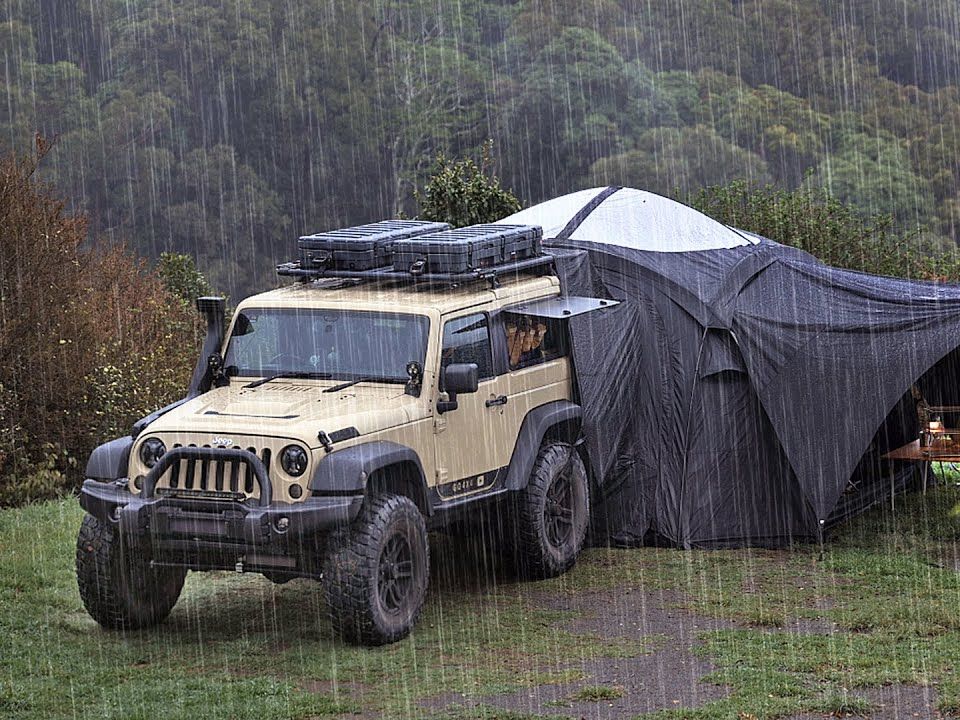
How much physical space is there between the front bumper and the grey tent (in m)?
3.27

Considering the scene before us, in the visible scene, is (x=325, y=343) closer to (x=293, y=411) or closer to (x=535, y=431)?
(x=293, y=411)

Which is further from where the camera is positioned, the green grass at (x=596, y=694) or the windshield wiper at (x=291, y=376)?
the windshield wiper at (x=291, y=376)

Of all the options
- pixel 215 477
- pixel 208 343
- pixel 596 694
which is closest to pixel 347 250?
pixel 208 343

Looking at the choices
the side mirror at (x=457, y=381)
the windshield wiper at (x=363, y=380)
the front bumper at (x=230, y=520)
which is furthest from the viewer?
the windshield wiper at (x=363, y=380)

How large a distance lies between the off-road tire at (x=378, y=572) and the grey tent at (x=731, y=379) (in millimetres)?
2525

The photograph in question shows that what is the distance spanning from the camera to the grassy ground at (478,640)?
8289 millimetres

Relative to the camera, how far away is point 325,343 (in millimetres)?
10414

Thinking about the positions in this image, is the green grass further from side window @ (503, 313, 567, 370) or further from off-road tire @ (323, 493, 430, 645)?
side window @ (503, 313, 567, 370)

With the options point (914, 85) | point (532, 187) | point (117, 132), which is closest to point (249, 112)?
point (117, 132)

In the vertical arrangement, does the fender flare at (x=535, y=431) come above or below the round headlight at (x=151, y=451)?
below

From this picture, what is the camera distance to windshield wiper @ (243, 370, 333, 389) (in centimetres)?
1026

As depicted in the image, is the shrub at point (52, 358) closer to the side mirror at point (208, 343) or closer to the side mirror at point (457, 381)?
the side mirror at point (208, 343)

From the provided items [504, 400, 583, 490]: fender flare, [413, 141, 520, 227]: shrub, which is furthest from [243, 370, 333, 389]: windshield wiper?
[413, 141, 520, 227]: shrub

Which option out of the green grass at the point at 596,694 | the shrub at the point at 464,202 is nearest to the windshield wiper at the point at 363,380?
the green grass at the point at 596,694
